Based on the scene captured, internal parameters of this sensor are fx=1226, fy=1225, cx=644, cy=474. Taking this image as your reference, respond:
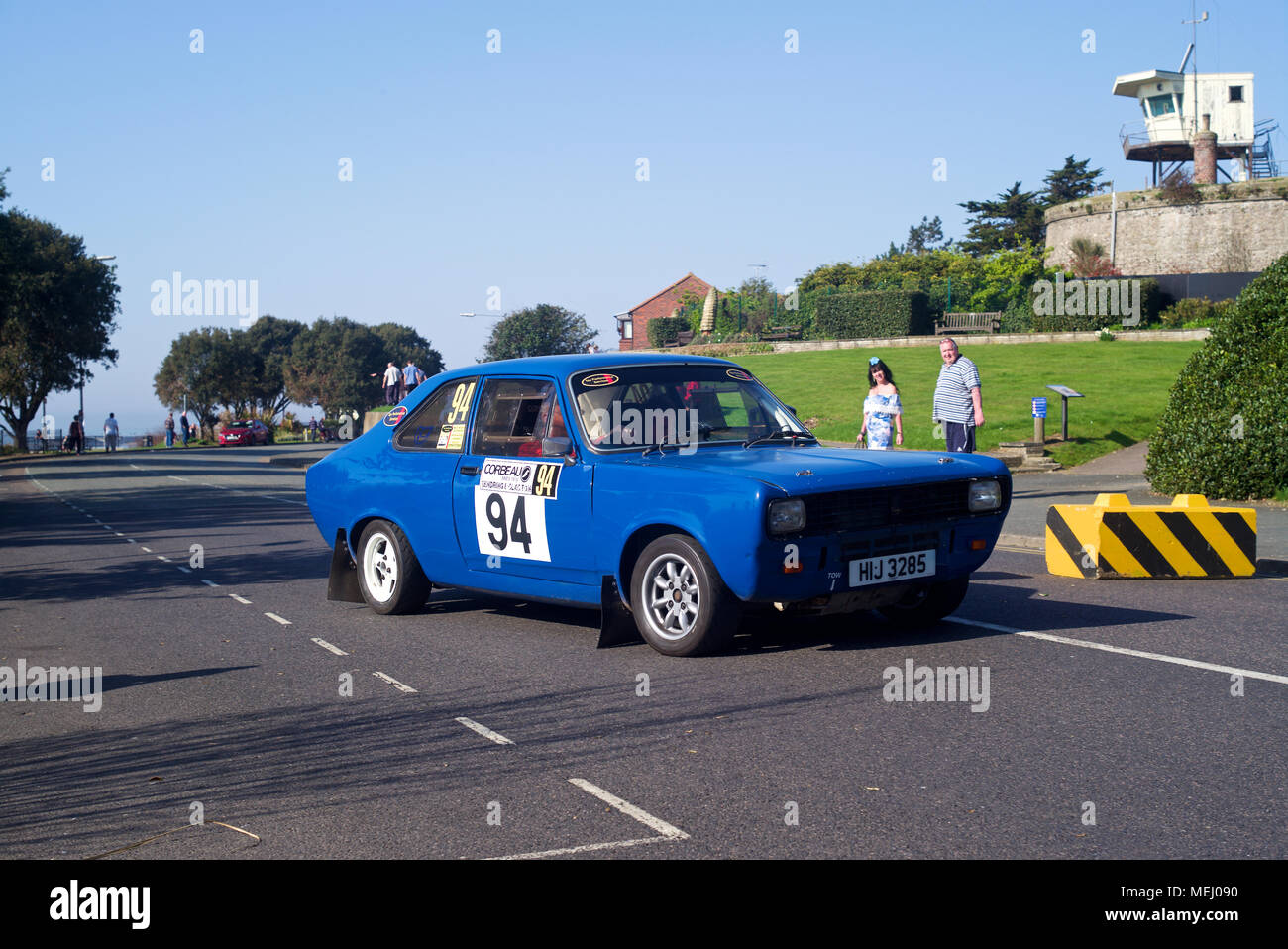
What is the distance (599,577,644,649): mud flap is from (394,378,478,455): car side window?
5.66 feet

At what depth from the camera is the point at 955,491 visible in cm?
732

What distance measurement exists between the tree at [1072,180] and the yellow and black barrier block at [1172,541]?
90.4 m

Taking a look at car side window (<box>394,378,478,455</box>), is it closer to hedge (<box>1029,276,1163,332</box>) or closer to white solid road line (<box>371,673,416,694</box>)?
white solid road line (<box>371,673,416,694</box>)

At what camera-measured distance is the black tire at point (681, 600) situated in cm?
677

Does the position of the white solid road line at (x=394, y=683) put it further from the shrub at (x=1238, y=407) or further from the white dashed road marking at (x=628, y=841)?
the shrub at (x=1238, y=407)

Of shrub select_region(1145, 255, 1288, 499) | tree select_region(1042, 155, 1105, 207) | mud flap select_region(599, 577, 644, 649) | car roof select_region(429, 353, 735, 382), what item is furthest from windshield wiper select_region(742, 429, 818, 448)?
tree select_region(1042, 155, 1105, 207)

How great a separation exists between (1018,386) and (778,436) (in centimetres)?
2484

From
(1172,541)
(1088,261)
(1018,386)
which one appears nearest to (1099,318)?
(1088,261)
